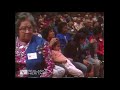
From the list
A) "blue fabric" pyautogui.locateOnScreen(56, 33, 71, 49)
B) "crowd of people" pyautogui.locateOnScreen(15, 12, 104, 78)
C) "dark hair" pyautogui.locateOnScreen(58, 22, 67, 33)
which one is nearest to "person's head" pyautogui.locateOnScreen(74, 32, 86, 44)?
"crowd of people" pyautogui.locateOnScreen(15, 12, 104, 78)

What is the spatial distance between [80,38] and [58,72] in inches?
26.9

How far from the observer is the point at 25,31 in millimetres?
3498

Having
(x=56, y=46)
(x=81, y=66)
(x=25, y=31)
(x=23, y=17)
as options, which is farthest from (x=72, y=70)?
(x=23, y=17)

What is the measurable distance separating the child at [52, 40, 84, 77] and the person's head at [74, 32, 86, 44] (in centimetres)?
31

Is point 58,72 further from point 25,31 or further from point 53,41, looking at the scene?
point 25,31

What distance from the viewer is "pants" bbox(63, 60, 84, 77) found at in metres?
3.48

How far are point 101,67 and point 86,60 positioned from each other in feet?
0.91

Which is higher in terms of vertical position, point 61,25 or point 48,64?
point 61,25

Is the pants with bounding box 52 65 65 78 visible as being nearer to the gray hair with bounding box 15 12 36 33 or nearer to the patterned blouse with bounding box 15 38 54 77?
the patterned blouse with bounding box 15 38 54 77

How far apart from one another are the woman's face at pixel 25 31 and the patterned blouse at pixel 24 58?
0.31 feet
